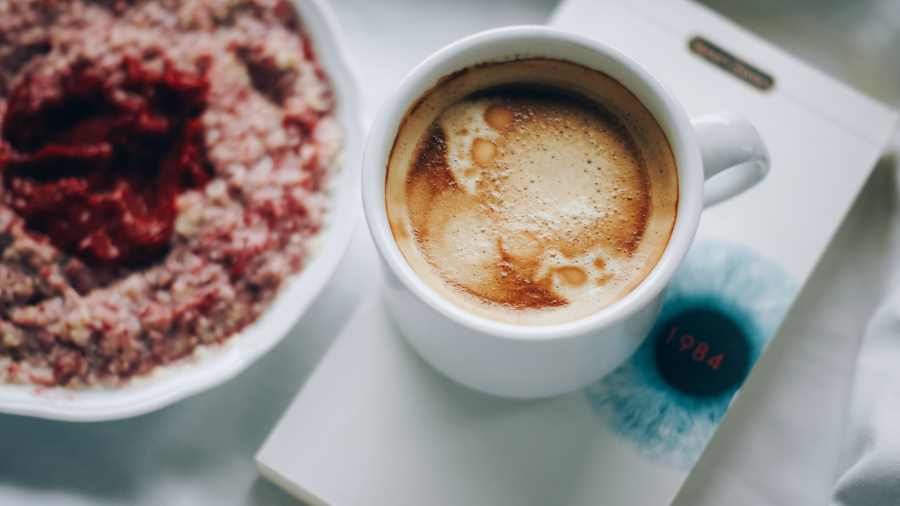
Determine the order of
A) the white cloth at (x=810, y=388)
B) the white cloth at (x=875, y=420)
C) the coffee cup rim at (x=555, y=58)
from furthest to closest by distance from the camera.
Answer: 1. the white cloth at (x=810, y=388)
2. the white cloth at (x=875, y=420)
3. the coffee cup rim at (x=555, y=58)

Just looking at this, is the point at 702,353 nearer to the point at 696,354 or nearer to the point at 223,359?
the point at 696,354

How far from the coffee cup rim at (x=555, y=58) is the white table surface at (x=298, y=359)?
25 centimetres

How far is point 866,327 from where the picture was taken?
90 centimetres

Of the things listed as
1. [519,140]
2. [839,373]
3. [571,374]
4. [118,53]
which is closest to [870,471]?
[839,373]

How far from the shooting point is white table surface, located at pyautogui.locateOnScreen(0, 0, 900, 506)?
90 centimetres

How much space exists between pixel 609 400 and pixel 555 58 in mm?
306

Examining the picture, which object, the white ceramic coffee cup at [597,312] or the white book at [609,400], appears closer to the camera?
the white ceramic coffee cup at [597,312]

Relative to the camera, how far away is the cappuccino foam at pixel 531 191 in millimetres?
655

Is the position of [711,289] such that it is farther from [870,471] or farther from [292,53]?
[292,53]

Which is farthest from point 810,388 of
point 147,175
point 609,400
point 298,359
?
point 147,175

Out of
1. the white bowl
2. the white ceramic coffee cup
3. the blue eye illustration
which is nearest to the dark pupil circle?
the blue eye illustration

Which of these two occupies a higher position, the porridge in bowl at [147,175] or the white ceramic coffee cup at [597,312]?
the white ceramic coffee cup at [597,312]

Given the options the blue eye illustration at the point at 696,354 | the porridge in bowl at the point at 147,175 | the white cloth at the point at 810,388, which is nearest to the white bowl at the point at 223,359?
the porridge in bowl at the point at 147,175

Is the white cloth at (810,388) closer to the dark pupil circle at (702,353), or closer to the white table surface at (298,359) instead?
the white table surface at (298,359)
